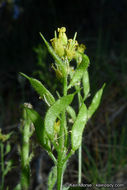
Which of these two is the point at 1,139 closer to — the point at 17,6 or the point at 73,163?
the point at 73,163

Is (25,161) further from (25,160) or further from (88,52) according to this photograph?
(88,52)

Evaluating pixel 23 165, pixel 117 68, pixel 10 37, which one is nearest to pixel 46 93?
pixel 23 165

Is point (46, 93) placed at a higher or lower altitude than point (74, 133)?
higher

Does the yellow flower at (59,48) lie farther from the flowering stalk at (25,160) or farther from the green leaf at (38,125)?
the flowering stalk at (25,160)

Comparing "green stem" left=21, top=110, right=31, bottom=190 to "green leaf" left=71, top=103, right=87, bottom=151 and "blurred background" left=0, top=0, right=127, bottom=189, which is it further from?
"blurred background" left=0, top=0, right=127, bottom=189

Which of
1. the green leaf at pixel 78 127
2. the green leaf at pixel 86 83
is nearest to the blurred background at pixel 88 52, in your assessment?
the green leaf at pixel 86 83

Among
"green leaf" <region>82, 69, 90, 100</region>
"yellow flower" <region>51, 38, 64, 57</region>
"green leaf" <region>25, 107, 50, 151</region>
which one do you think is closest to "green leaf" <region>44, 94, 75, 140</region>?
"green leaf" <region>25, 107, 50, 151</region>

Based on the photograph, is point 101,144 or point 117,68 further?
point 117,68
